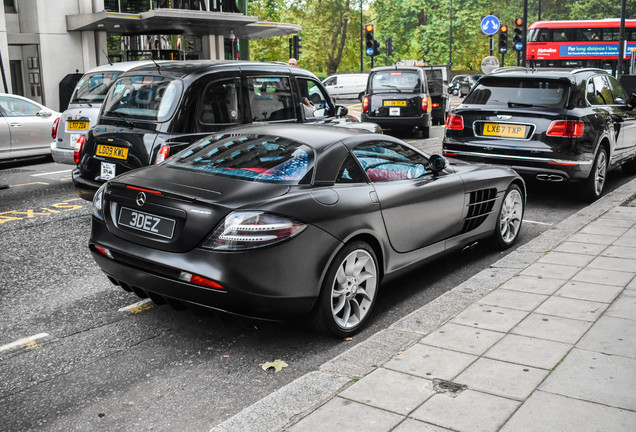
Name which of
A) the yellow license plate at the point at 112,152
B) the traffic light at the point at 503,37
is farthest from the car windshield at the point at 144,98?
the traffic light at the point at 503,37

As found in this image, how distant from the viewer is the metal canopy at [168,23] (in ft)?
78.0

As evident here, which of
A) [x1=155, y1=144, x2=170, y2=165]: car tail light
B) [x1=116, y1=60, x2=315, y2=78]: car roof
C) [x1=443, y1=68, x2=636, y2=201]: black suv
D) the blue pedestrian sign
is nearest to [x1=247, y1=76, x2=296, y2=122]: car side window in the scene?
[x1=116, y1=60, x2=315, y2=78]: car roof

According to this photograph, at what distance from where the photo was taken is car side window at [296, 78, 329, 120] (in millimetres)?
8773

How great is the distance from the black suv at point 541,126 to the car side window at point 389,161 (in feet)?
11.3

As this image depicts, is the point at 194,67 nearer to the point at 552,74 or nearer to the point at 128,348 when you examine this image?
the point at 128,348

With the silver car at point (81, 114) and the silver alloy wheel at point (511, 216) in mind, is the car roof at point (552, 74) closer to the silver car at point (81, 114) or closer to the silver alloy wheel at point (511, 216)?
the silver alloy wheel at point (511, 216)

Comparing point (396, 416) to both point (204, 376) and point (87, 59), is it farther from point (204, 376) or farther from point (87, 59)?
point (87, 59)

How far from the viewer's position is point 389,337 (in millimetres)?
4348

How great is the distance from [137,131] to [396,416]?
485 centimetres

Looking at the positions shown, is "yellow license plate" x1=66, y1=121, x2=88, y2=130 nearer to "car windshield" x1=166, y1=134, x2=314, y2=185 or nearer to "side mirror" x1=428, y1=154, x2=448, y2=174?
"car windshield" x1=166, y1=134, x2=314, y2=185

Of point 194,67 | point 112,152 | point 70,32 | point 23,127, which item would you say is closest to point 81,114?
point 23,127

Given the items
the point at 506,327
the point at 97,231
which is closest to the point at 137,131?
the point at 97,231

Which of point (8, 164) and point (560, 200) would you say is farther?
point (8, 164)

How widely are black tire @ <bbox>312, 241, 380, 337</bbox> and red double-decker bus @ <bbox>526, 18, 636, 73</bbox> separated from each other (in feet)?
123
